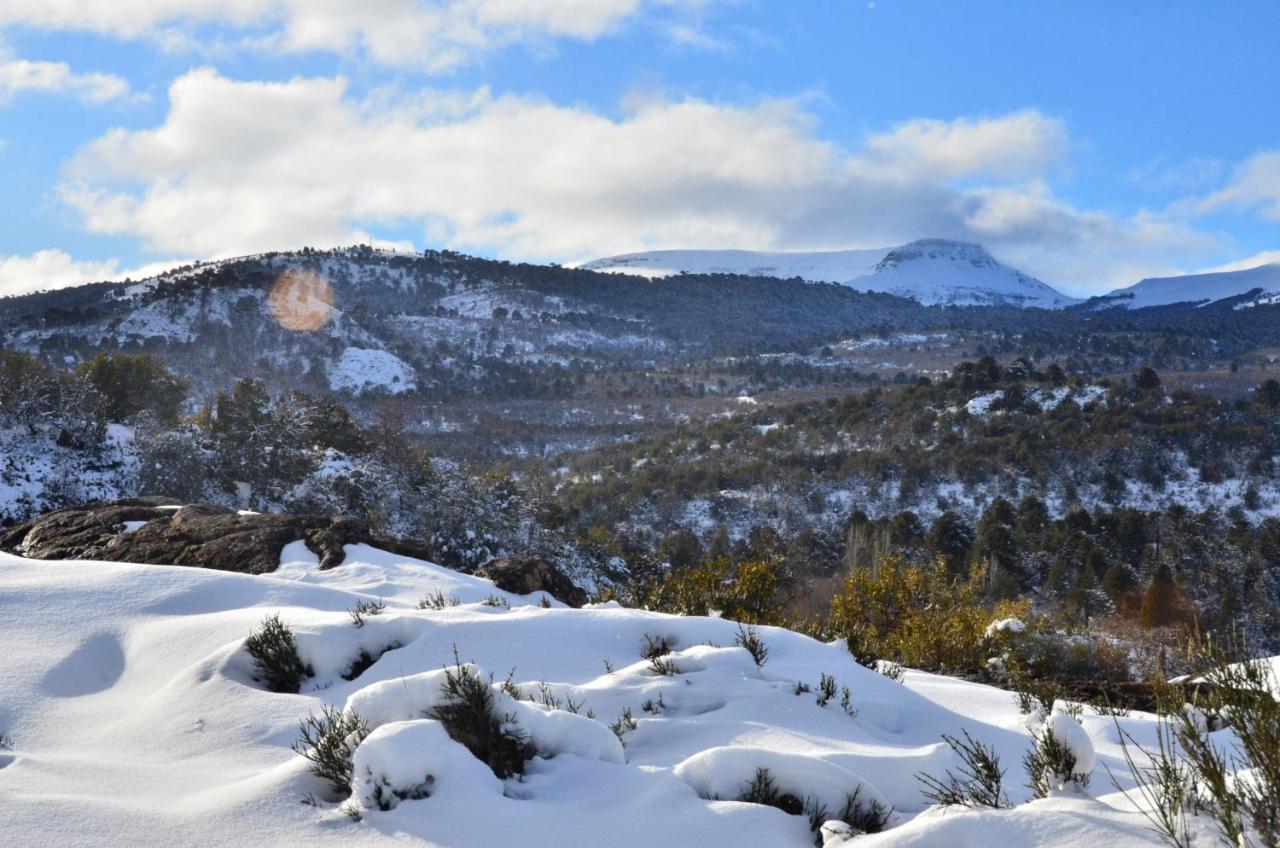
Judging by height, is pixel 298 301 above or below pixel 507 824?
above

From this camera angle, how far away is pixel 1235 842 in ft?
6.73

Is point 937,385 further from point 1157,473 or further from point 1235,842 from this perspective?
point 1235,842

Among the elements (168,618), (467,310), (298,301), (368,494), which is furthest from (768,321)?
(168,618)

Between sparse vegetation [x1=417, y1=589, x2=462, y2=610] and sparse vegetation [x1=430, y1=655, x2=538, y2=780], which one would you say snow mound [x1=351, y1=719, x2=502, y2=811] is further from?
sparse vegetation [x1=417, y1=589, x2=462, y2=610]

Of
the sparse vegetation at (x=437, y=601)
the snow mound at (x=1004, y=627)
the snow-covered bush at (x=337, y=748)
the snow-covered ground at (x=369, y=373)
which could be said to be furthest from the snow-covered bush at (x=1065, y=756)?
the snow-covered ground at (x=369, y=373)

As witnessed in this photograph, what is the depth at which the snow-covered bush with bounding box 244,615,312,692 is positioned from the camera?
4.60m

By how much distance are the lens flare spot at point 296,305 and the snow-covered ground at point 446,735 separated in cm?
7633

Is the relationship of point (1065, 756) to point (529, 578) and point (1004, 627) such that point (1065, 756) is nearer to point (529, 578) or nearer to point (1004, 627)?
point (529, 578)

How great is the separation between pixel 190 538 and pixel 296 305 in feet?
→ 262

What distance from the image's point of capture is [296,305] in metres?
81.2

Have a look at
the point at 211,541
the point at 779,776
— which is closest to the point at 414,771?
the point at 779,776

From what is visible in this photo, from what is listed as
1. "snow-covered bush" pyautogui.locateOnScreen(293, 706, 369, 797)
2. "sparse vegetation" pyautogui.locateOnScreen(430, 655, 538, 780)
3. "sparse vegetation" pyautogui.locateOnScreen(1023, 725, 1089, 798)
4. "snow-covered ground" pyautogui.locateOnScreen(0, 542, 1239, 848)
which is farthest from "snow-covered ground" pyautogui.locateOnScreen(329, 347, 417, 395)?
"sparse vegetation" pyautogui.locateOnScreen(1023, 725, 1089, 798)

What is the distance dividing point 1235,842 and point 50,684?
5.63m

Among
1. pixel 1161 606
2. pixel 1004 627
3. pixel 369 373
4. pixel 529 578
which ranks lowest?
pixel 1161 606
